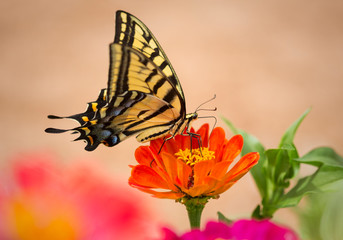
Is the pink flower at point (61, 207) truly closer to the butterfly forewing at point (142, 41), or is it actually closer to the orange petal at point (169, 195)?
the orange petal at point (169, 195)

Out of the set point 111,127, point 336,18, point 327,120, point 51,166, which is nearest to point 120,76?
point 111,127

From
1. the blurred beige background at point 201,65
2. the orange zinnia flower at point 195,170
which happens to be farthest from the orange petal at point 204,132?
the blurred beige background at point 201,65


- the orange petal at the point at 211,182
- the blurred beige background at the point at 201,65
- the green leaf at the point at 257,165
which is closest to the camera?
the orange petal at the point at 211,182

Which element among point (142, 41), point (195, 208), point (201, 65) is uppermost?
point (142, 41)

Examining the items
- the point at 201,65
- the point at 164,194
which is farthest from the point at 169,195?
the point at 201,65

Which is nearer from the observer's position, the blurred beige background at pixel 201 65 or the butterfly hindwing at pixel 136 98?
the butterfly hindwing at pixel 136 98

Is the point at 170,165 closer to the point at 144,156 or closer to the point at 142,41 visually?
the point at 144,156

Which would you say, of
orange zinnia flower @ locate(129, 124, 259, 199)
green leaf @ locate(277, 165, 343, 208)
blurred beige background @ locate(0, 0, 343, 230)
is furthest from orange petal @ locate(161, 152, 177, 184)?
blurred beige background @ locate(0, 0, 343, 230)

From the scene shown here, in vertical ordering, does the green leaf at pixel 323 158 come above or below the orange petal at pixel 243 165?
below
